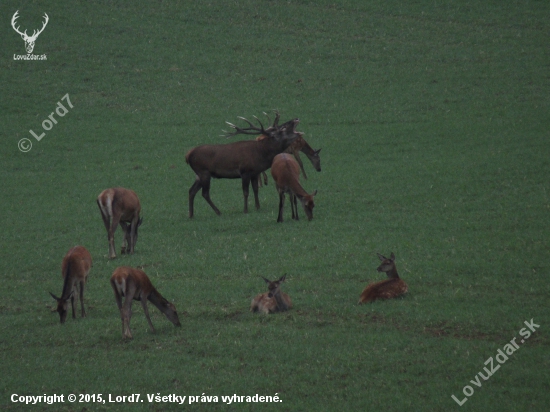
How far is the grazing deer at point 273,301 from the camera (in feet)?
37.8

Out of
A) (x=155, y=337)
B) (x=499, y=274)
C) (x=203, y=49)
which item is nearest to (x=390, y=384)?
(x=155, y=337)

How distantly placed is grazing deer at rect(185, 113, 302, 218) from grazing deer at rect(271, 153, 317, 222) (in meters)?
1.11

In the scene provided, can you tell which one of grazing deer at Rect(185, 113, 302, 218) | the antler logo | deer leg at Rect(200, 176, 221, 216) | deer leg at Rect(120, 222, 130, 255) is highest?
the antler logo

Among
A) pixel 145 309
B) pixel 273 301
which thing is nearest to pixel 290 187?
pixel 273 301

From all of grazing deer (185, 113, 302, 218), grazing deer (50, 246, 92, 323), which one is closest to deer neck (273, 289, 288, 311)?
grazing deer (50, 246, 92, 323)

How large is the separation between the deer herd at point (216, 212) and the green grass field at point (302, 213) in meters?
0.31

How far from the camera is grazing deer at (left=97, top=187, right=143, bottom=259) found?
15.9m

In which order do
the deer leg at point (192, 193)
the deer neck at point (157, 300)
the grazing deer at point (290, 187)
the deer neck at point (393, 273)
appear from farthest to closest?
1. the deer leg at point (192, 193)
2. the grazing deer at point (290, 187)
3. the deer neck at point (393, 273)
4. the deer neck at point (157, 300)

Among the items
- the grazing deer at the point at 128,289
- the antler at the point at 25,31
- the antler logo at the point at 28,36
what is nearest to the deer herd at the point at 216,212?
the grazing deer at the point at 128,289

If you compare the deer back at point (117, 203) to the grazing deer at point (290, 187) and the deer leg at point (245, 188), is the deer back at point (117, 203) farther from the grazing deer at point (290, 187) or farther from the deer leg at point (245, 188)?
the deer leg at point (245, 188)

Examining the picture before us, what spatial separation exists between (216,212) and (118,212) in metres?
4.14

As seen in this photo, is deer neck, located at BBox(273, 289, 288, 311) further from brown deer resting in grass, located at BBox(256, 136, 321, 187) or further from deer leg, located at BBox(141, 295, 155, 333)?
brown deer resting in grass, located at BBox(256, 136, 321, 187)

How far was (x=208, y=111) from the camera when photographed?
31297mm

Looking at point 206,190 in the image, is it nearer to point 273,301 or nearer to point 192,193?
point 192,193
